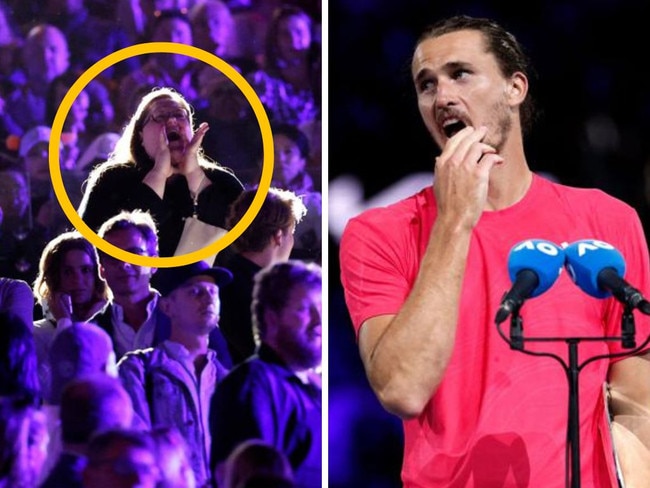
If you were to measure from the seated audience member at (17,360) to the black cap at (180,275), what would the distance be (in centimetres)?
39

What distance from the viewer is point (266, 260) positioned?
3053 millimetres

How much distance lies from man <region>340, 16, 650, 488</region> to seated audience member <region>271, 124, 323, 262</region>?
721mm

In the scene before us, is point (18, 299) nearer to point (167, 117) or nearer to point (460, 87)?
point (167, 117)

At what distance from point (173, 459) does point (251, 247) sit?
64 cm

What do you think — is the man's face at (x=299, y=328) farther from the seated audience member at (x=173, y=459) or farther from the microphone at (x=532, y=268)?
the microphone at (x=532, y=268)

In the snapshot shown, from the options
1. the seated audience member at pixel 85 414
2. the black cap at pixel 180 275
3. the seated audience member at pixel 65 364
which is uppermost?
the black cap at pixel 180 275

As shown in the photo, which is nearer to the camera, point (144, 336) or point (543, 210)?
point (543, 210)

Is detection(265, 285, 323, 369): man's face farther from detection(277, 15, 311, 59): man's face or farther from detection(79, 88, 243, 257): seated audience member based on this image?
detection(277, 15, 311, 59): man's face

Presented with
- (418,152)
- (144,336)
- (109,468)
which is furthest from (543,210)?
(109,468)

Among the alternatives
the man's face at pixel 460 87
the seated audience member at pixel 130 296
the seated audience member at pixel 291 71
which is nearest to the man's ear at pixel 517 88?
the man's face at pixel 460 87

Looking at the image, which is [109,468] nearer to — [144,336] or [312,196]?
[144,336]

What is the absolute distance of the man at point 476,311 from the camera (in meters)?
2.04

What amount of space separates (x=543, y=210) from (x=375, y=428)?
38.3 inches

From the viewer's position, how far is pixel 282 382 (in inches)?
119
